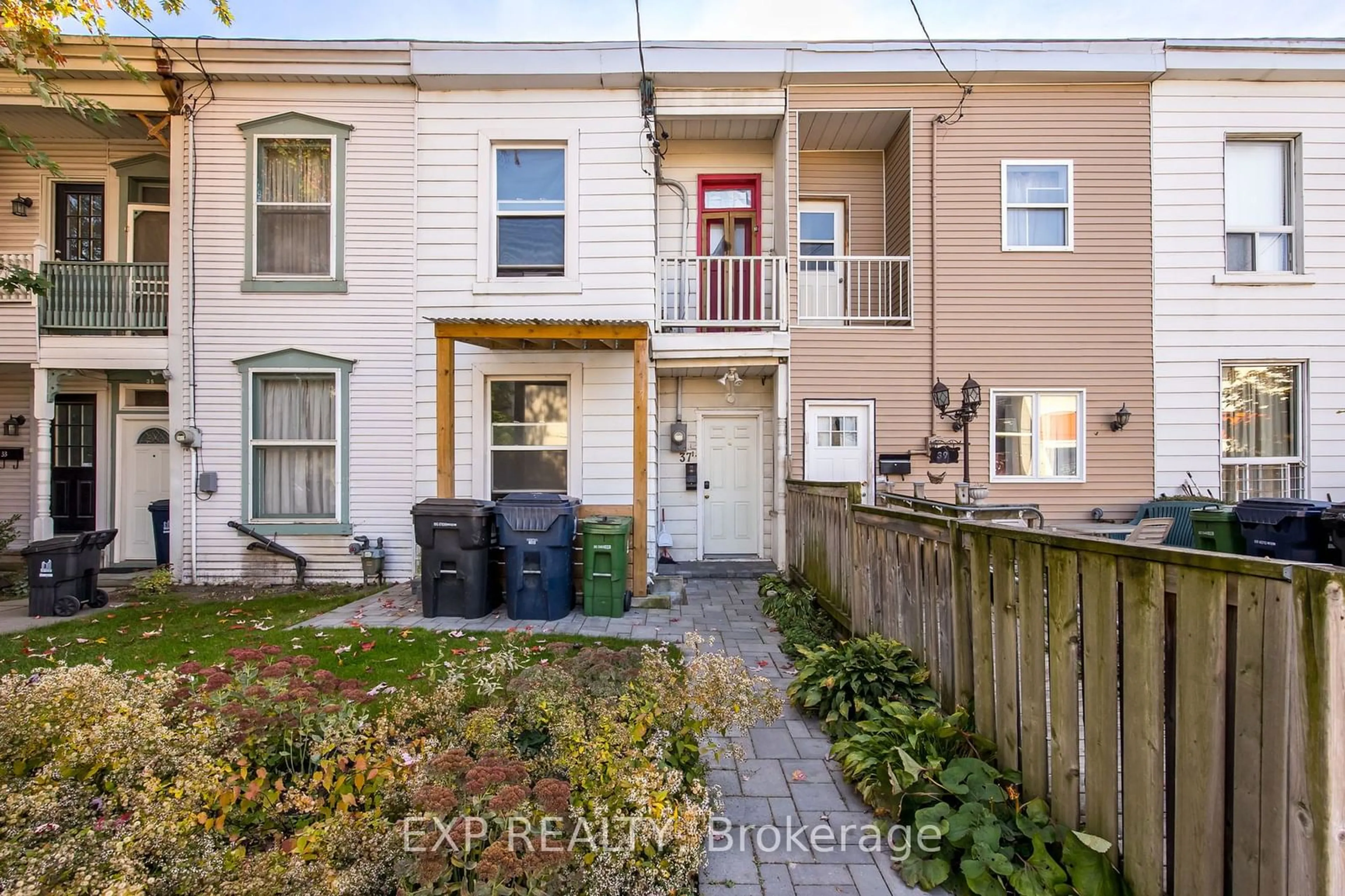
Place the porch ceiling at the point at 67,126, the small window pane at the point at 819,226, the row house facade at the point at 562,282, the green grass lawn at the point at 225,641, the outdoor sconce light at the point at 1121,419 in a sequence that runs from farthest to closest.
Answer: the small window pane at the point at 819,226, the outdoor sconce light at the point at 1121,419, the porch ceiling at the point at 67,126, the row house facade at the point at 562,282, the green grass lawn at the point at 225,641

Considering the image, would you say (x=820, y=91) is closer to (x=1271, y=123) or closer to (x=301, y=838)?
(x=1271, y=123)

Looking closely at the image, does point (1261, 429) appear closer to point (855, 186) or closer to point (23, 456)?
point (855, 186)

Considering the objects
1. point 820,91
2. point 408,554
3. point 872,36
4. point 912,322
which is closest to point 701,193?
point 820,91

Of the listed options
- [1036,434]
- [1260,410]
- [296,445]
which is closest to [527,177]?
[296,445]

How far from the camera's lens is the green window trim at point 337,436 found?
7.04 metres

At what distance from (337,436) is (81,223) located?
5.20 metres

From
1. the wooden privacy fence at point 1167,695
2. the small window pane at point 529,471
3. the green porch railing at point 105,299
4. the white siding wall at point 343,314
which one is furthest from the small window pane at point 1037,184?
the green porch railing at point 105,299

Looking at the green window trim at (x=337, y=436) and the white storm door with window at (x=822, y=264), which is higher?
the white storm door with window at (x=822, y=264)

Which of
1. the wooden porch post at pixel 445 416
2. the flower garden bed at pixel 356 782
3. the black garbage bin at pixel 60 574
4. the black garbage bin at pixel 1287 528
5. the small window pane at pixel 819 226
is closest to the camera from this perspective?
the flower garden bed at pixel 356 782

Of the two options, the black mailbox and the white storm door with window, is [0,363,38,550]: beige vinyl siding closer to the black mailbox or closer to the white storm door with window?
the white storm door with window

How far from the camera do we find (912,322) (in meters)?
7.48

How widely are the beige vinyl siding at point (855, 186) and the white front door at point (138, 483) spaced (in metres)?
10.0

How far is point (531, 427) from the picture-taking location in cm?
717

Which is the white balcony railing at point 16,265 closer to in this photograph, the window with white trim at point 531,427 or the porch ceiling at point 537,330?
the porch ceiling at point 537,330
